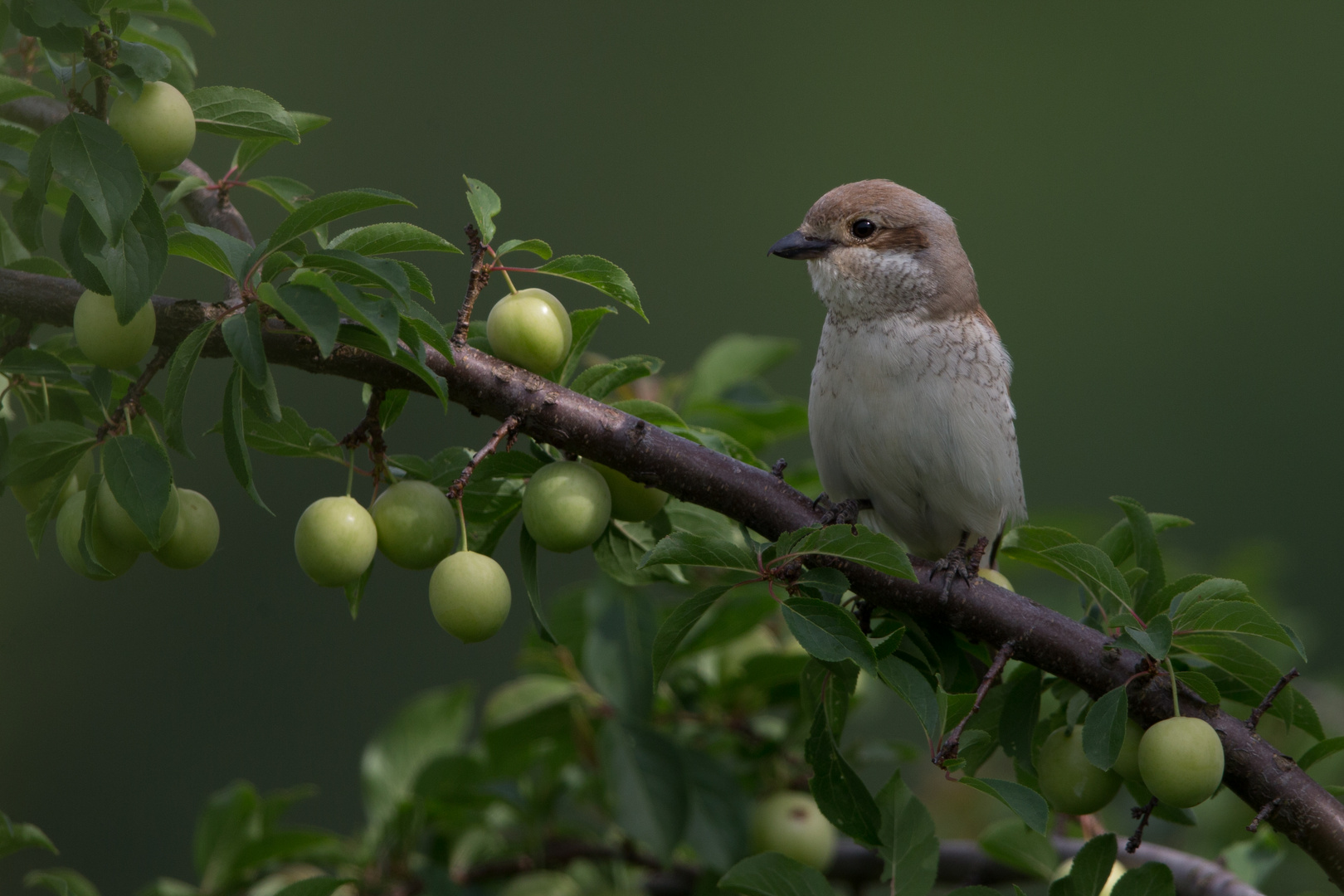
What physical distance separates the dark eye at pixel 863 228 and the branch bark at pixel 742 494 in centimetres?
116

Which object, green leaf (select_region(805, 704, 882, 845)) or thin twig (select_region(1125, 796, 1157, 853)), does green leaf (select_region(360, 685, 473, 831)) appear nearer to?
green leaf (select_region(805, 704, 882, 845))

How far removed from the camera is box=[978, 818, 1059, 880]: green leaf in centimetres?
207

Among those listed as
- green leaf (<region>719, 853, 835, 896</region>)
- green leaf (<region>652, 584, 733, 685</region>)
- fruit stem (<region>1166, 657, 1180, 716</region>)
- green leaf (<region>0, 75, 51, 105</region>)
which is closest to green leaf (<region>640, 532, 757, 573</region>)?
green leaf (<region>652, 584, 733, 685</region>)

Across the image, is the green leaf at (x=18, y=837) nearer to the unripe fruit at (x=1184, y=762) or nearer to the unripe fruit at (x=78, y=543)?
the unripe fruit at (x=78, y=543)

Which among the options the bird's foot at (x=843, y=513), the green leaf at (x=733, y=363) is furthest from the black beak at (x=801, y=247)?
the bird's foot at (x=843, y=513)

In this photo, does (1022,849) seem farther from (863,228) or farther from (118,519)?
(118,519)

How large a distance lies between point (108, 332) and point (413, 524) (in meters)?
0.49

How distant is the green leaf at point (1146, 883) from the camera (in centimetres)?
160

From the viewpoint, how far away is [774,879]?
64.1 inches

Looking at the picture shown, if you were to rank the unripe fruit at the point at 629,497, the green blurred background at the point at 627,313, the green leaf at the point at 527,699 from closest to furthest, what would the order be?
the unripe fruit at the point at 629,497
the green leaf at the point at 527,699
the green blurred background at the point at 627,313

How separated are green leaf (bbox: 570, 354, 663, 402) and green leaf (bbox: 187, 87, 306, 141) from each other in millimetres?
628

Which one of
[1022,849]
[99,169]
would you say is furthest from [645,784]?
[99,169]

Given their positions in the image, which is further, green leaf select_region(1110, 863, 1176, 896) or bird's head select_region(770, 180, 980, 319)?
bird's head select_region(770, 180, 980, 319)

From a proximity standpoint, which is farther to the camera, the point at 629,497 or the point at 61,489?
the point at 629,497
